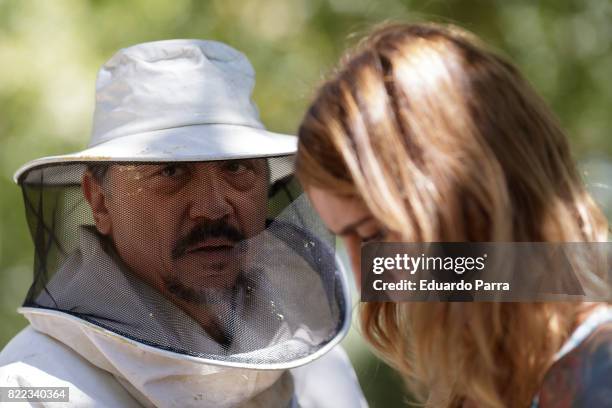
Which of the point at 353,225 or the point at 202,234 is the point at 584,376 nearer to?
the point at 353,225

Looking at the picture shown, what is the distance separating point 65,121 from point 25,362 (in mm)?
1574

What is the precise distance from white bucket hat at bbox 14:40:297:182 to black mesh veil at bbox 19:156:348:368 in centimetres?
4

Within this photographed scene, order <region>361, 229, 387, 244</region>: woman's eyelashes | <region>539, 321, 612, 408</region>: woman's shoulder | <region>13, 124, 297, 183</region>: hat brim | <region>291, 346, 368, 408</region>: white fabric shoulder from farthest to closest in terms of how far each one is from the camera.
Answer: <region>291, 346, 368, 408</region>: white fabric shoulder → <region>13, 124, 297, 183</region>: hat brim → <region>361, 229, 387, 244</region>: woman's eyelashes → <region>539, 321, 612, 408</region>: woman's shoulder

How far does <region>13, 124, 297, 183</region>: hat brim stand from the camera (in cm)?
156

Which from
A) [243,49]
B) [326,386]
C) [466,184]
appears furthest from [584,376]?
[243,49]

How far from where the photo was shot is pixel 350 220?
1146 millimetres

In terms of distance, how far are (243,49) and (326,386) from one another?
1850mm

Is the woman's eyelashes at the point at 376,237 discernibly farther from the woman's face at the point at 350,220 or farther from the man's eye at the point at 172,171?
the man's eye at the point at 172,171

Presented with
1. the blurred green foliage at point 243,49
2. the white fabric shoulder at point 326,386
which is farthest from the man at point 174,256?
the blurred green foliage at point 243,49

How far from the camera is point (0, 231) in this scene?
336 cm

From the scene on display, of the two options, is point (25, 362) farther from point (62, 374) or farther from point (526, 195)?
point (526, 195)

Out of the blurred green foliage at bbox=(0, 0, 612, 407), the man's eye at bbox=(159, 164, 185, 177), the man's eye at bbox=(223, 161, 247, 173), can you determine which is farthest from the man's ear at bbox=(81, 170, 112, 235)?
the blurred green foliage at bbox=(0, 0, 612, 407)

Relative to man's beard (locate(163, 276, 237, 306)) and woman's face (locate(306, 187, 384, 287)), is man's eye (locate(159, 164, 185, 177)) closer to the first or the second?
man's beard (locate(163, 276, 237, 306))

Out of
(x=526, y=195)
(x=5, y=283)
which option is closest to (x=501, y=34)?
(x=5, y=283)
